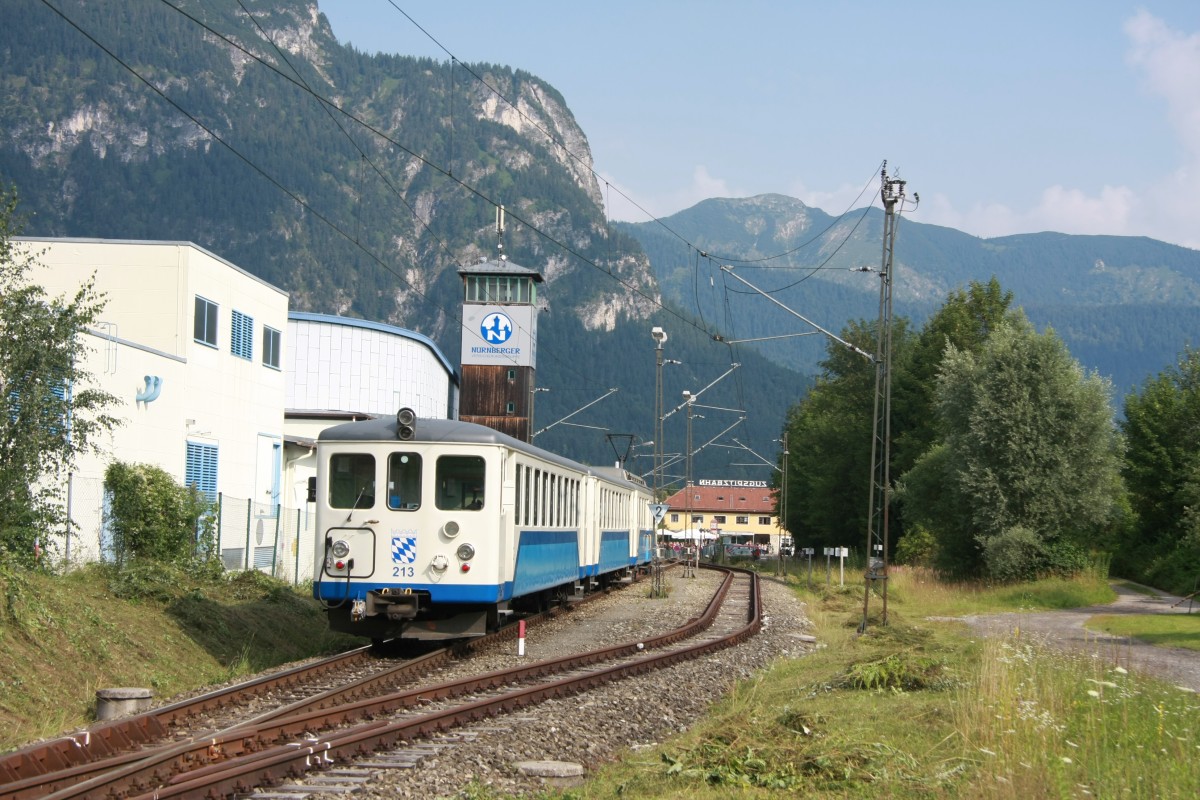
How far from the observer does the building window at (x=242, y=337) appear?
81.3 feet

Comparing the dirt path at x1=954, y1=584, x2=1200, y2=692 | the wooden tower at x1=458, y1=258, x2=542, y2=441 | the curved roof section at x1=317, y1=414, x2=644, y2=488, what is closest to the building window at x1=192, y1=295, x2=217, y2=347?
the curved roof section at x1=317, y1=414, x2=644, y2=488


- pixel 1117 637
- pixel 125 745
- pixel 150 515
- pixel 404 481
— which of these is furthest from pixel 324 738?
pixel 1117 637

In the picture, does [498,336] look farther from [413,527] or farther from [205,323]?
[413,527]

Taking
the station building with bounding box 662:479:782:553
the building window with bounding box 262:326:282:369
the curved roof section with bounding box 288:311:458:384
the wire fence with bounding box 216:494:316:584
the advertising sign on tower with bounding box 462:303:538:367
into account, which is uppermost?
the advertising sign on tower with bounding box 462:303:538:367

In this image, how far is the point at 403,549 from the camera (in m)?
14.4

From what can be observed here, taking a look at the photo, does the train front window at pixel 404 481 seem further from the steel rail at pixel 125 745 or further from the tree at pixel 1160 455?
the tree at pixel 1160 455

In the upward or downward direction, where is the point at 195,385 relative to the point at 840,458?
upward

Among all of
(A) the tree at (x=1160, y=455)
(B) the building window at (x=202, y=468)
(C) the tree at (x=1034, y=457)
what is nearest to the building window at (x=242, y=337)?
(B) the building window at (x=202, y=468)

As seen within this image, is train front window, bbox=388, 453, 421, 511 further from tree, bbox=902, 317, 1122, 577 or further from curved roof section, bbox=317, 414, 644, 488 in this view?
tree, bbox=902, 317, 1122, 577

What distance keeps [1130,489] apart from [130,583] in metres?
35.2

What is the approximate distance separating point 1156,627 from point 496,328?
4987 cm

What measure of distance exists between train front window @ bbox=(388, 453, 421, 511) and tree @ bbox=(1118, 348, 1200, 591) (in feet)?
96.4

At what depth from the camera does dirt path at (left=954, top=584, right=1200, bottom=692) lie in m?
14.1

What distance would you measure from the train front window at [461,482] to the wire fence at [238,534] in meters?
3.73
